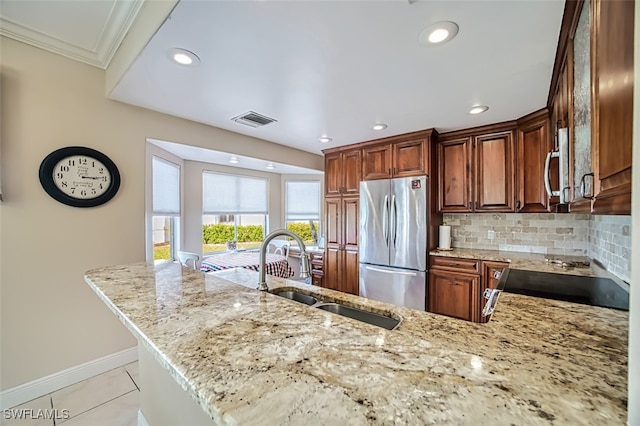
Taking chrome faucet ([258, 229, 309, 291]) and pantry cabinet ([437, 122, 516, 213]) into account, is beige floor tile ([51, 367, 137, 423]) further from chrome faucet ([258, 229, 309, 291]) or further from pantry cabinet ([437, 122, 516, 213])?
pantry cabinet ([437, 122, 516, 213])

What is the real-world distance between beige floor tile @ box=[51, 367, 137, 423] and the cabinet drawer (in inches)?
121

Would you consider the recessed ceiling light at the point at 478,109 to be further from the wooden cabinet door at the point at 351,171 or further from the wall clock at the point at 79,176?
the wall clock at the point at 79,176

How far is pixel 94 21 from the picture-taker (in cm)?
180

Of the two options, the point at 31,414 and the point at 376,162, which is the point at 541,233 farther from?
the point at 31,414

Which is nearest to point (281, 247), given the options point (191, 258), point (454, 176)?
point (191, 258)

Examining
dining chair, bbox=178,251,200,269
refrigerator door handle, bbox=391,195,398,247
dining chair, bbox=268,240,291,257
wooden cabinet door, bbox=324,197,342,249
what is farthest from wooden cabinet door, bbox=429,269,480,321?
dining chair, bbox=178,251,200,269

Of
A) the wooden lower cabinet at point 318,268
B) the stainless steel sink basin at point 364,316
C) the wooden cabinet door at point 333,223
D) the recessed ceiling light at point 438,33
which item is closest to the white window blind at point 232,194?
the wooden lower cabinet at point 318,268

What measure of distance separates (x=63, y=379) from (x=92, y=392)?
0.89 feet

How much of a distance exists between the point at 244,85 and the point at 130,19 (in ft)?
2.48

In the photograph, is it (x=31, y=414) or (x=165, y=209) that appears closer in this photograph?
(x=31, y=414)

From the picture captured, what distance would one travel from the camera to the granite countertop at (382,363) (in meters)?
0.47

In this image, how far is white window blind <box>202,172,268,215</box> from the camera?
428 cm

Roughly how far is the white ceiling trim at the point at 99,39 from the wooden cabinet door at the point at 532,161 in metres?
3.37

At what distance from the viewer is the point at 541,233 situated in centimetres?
295
